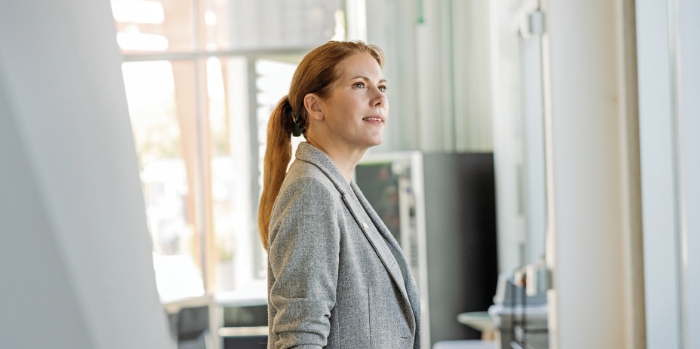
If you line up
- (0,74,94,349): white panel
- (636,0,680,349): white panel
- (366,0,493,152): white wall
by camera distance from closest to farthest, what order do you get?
1. (0,74,94,349): white panel
2. (636,0,680,349): white panel
3. (366,0,493,152): white wall

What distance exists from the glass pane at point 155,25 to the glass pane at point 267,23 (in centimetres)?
17

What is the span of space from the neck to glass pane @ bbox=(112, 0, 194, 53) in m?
4.45

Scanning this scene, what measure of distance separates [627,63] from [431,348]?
2.47m

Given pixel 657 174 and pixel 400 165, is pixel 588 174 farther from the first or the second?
pixel 400 165

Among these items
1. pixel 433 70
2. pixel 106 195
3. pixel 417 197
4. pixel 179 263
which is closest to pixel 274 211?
pixel 106 195

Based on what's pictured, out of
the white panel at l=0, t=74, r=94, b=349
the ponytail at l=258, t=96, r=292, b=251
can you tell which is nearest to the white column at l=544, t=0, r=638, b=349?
the ponytail at l=258, t=96, r=292, b=251

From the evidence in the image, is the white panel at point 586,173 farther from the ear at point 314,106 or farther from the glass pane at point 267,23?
the glass pane at point 267,23

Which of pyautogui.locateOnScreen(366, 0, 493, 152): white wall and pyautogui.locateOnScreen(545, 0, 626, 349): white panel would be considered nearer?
pyautogui.locateOnScreen(545, 0, 626, 349): white panel

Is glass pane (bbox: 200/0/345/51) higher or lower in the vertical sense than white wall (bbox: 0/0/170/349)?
higher

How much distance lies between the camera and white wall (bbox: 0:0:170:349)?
615 millimetres

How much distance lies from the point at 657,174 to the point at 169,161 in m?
4.26

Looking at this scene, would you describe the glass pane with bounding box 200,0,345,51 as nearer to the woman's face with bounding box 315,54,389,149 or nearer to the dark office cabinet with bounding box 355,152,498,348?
the dark office cabinet with bounding box 355,152,498,348

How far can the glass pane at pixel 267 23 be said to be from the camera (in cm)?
516

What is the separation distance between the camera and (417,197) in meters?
3.91
